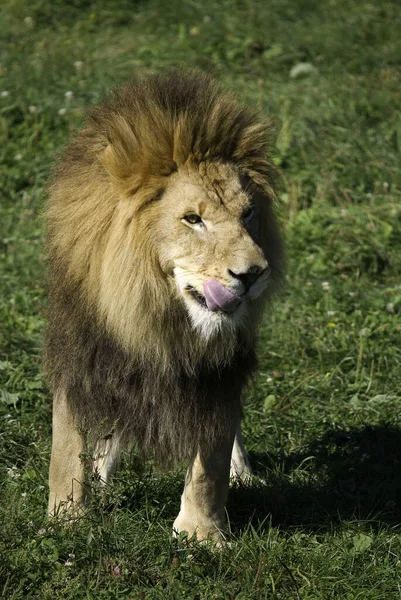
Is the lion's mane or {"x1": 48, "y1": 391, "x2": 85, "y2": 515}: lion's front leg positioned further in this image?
{"x1": 48, "y1": 391, "x2": 85, "y2": 515}: lion's front leg

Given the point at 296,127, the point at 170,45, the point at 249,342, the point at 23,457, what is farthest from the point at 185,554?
the point at 170,45

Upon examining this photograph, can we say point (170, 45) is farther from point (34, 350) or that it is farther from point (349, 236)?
point (34, 350)

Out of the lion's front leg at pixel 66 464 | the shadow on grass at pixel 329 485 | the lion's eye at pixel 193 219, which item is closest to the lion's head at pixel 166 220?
the lion's eye at pixel 193 219

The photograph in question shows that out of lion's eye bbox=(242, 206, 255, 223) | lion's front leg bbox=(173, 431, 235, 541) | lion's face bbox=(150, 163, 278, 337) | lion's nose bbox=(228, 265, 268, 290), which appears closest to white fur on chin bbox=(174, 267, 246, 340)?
lion's face bbox=(150, 163, 278, 337)

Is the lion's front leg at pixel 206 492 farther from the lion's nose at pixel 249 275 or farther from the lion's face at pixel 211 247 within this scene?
the lion's nose at pixel 249 275

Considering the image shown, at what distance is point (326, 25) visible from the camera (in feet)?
31.6

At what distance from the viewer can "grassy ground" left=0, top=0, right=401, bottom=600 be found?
3535 mm

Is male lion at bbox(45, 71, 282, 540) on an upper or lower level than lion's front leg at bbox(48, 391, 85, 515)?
upper

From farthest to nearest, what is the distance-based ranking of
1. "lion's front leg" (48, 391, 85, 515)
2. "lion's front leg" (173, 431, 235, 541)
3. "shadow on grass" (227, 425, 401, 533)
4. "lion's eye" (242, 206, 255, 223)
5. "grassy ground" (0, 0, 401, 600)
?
"shadow on grass" (227, 425, 401, 533) < "lion's front leg" (173, 431, 235, 541) < "lion's front leg" (48, 391, 85, 515) < "grassy ground" (0, 0, 401, 600) < "lion's eye" (242, 206, 255, 223)

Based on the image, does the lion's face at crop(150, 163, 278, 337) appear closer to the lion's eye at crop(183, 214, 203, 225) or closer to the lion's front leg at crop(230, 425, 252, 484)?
the lion's eye at crop(183, 214, 203, 225)

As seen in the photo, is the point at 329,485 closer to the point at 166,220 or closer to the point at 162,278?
the point at 162,278

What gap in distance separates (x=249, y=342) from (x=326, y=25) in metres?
6.63

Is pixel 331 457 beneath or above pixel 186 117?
beneath

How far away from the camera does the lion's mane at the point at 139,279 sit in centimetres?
335
